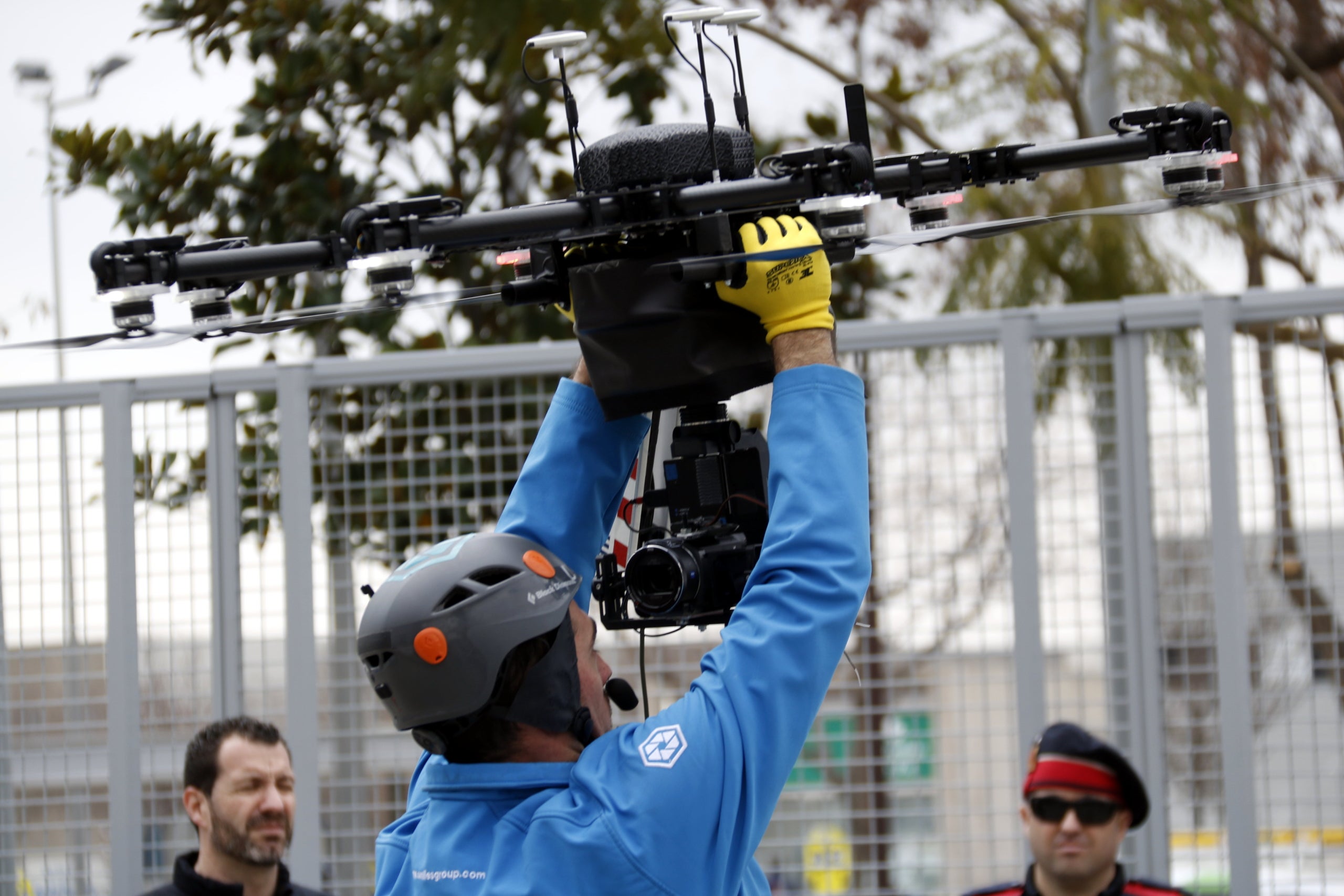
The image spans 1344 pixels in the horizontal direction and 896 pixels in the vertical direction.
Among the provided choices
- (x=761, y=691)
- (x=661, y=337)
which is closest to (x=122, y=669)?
(x=661, y=337)

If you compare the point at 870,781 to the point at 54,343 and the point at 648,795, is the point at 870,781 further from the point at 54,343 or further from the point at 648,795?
the point at 54,343

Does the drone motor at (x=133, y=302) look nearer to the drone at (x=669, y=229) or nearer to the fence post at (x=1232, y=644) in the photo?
the drone at (x=669, y=229)

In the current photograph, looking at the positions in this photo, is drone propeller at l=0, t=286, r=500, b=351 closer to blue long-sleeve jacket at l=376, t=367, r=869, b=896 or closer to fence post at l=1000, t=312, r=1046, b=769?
blue long-sleeve jacket at l=376, t=367, r=869, b=896

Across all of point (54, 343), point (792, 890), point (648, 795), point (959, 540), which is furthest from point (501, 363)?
A: point (648, 795)

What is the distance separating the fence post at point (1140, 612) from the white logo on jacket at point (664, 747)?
1.99 metres

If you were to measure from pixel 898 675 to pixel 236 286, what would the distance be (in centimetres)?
218

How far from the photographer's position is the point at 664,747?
195 cm

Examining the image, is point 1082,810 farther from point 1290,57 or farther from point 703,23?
point 1290,57

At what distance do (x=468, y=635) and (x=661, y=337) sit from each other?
53 centimetres

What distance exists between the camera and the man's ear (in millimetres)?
3928

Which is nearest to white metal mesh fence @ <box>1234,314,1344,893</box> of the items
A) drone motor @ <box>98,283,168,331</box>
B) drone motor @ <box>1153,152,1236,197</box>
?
drone motor @ <box>1153,152,1236,197</box>

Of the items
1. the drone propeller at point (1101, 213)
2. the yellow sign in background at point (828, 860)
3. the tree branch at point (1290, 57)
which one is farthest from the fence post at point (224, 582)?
the tree branch at point (1290, 57)

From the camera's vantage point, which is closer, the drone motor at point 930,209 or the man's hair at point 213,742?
the drone motor at point 930,209

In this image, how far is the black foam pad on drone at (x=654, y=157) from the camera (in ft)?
6.79
